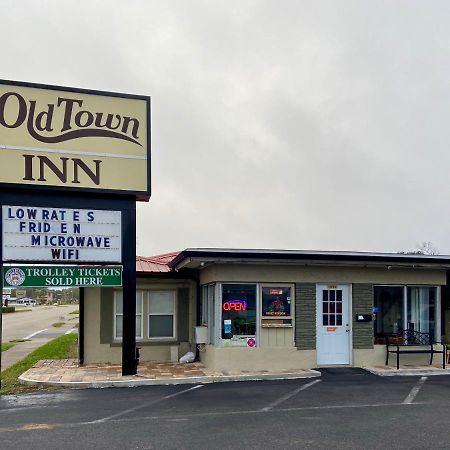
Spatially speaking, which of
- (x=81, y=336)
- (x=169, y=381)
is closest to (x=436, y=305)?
(x=169, y=381)

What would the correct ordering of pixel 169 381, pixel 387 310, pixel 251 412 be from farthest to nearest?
pixel 387 310
pixel 169 381
pixel 251 412

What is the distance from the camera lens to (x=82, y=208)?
46.5 feet

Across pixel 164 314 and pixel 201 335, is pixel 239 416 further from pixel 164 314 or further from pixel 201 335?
pixel 164 314

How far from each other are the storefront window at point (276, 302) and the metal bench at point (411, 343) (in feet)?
10.00

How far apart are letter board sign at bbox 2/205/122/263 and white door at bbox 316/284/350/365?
18.7ft

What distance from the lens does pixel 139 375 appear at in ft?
46.2

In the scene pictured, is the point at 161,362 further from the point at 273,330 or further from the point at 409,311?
the point at 409,311

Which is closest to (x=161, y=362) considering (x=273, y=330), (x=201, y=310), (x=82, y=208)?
(x=201, y=310)

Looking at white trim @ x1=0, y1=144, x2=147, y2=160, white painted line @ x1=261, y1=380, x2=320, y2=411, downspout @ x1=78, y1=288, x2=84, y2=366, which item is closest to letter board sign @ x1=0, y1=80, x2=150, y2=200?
white trim @ x1=0, y1=144, x2=147, y2=160

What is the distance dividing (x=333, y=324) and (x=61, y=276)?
7.34 m

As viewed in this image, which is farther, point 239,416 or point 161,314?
point 161,314

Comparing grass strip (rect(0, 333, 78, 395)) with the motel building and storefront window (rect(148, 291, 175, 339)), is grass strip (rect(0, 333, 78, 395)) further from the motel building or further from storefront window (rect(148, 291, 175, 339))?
storefront window (rect(148, 291, 175, 339))

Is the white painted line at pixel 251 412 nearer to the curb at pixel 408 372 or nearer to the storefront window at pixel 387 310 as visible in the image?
the curb at pixel 408 372

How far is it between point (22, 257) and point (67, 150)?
280 cm
